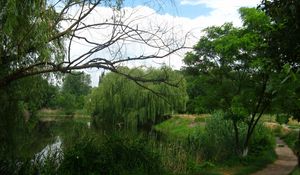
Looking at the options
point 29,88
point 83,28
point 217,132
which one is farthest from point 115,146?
point 217,132

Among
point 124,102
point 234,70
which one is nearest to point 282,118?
point 234,70

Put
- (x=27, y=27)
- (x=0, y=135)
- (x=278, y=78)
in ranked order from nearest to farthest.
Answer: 1. (x=278, y=78)
2. (x=27, y=27)
3. (x=0, y=135)

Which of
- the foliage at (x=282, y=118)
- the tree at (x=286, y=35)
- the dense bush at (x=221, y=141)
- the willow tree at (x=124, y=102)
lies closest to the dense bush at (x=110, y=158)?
the dense bush at (x=221, y=141)

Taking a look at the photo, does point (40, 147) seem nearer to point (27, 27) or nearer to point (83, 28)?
point (83, 28)

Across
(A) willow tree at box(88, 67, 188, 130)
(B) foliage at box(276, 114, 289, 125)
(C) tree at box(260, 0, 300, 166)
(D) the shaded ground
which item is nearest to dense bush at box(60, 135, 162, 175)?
(D) the shaded ground

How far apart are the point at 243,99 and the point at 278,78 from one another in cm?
1157

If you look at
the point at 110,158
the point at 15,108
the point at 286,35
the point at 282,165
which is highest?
the point at 286,35

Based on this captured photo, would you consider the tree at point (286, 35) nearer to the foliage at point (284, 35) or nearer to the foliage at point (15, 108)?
the foliage at point (284, 35)

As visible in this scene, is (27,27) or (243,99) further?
(243,99)

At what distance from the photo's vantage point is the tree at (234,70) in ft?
46.1

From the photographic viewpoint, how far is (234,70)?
15.4 meters

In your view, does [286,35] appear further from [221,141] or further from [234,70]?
[221,141]

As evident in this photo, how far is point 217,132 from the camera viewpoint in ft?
56.9

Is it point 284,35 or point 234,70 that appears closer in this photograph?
point 284,35
